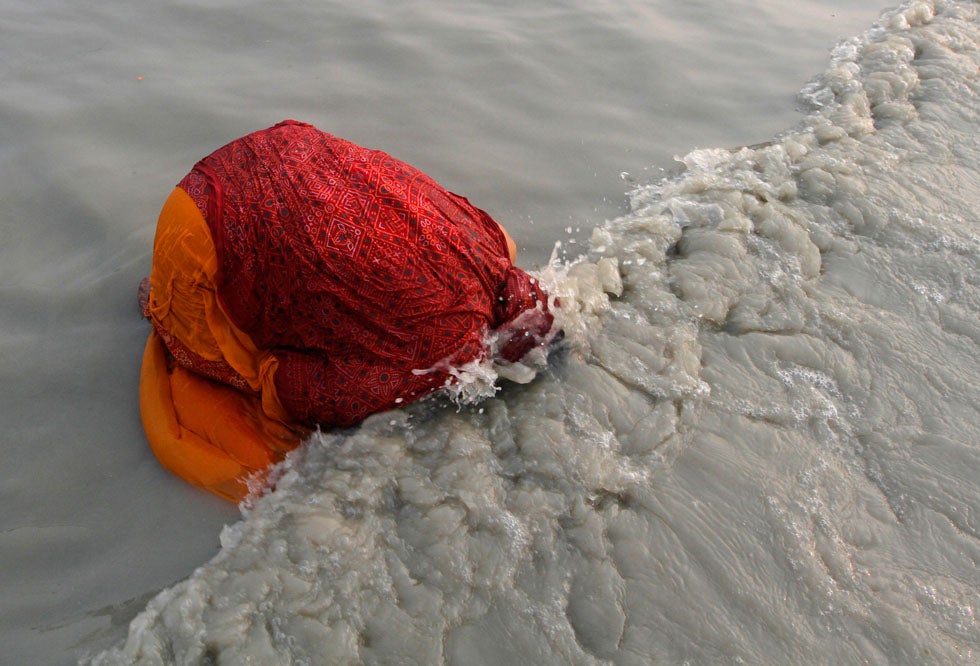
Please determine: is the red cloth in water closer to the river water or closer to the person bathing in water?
the person bathing in water

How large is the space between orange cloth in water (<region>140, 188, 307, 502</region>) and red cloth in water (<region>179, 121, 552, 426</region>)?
0.18 feet

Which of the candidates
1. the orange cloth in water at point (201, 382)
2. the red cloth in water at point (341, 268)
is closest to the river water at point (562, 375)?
the orange cloth in water at point (201, 382)

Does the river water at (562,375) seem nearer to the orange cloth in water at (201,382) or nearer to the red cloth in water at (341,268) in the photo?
the orange cloth in water at (201,382)

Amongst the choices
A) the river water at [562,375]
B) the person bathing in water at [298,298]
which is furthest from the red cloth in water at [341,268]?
the river water at [562,375]

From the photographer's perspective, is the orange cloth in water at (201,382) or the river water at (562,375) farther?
the orange cloth in water at (201,382)

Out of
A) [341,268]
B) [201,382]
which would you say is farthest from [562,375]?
[201,382]

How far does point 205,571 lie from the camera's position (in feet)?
6.94

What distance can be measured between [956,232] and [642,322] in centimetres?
153

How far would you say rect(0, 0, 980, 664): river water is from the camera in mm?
2039

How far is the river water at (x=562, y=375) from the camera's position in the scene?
2.04m

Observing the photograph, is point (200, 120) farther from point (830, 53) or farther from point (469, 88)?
point (830, 53)

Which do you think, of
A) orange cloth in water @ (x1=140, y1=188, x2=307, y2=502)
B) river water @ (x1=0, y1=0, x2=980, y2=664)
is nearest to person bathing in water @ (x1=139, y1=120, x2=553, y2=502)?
orange cloth in water @ (x1=140, y1=188, x2=307, y2=502)

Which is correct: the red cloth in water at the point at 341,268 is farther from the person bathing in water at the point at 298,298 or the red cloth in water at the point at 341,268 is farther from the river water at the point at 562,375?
the river water at the point at 562,375

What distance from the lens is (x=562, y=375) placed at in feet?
8.95
